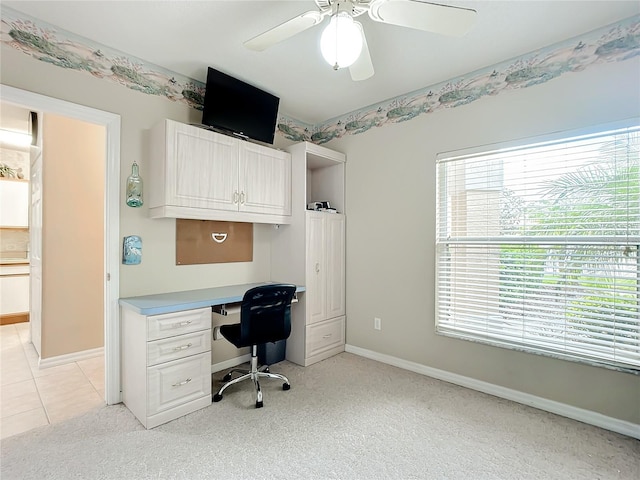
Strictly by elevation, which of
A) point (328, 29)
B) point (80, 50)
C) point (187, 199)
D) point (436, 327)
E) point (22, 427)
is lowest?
point (22, 427)

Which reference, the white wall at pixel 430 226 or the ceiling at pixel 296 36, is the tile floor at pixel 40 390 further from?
the ceiling at pixel 296 36

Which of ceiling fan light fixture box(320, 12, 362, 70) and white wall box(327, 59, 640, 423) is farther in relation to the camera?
white wall box(327, 59, 640, 423)

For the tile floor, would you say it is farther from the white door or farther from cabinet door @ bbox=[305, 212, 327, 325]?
cabinet door @ bbox=[305, 212, 327, 325]

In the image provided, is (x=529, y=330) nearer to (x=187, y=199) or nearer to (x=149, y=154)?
(x=187, y=199)

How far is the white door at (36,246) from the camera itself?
3.29 meters

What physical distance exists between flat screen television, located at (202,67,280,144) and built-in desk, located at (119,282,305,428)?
155 cm

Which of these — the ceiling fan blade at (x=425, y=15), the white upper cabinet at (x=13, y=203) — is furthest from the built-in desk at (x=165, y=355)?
the white upper cabinet at (x=13, y=203)

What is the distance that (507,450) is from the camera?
194cm

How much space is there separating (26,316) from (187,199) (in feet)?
14.8

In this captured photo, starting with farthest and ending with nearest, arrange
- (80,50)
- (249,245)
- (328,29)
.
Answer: (249,245) → (80,50) → (328,29)

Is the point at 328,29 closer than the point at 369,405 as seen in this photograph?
Yes

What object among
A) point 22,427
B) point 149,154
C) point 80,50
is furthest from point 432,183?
point 22,427

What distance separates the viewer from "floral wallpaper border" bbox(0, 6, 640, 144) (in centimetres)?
210

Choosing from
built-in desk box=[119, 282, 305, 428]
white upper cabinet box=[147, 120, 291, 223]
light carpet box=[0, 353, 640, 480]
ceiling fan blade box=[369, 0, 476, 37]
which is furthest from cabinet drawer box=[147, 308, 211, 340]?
ceiling fan blade box=[369, 0, 476, 37]
